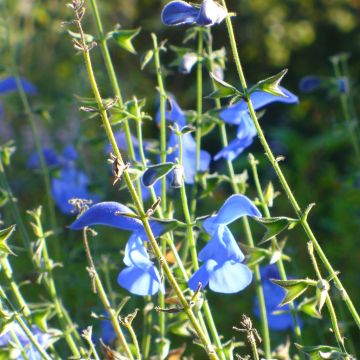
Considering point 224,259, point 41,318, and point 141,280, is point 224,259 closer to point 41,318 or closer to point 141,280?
point 141,280

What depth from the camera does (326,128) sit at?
5.12 meters

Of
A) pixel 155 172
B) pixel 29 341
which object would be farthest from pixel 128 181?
pixel 29 341

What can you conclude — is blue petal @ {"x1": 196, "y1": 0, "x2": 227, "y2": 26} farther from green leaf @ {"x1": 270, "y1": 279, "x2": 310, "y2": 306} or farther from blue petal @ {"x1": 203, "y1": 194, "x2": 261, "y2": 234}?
green leaf @ {"x1": 270, "y1": 279, "x2": 310, "y2": 306}

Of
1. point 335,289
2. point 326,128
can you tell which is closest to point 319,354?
point 335,289

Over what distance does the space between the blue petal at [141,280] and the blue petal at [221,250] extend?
0.31 ft

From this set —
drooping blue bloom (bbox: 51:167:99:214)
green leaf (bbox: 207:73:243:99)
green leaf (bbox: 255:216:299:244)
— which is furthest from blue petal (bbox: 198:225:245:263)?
drooping blue bloom (bbox: 51:167:99:214)

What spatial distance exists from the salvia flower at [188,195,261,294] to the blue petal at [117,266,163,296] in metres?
0.08

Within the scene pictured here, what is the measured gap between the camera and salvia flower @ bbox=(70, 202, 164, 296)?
1354 millimetres

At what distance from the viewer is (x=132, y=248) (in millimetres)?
1378

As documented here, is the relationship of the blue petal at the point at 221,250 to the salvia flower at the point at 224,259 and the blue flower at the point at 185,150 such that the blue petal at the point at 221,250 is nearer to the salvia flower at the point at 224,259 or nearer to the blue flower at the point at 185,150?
the salvia flower at the point at 224,259

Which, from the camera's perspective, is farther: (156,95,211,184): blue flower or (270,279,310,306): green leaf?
(156,95,211,184): blue flower

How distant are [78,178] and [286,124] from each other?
3.04 meters

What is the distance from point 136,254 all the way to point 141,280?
1.8 inches

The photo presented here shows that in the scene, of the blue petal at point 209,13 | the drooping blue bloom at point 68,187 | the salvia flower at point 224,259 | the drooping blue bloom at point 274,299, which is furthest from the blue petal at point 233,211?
the drooping blue bloom at point 68,187
